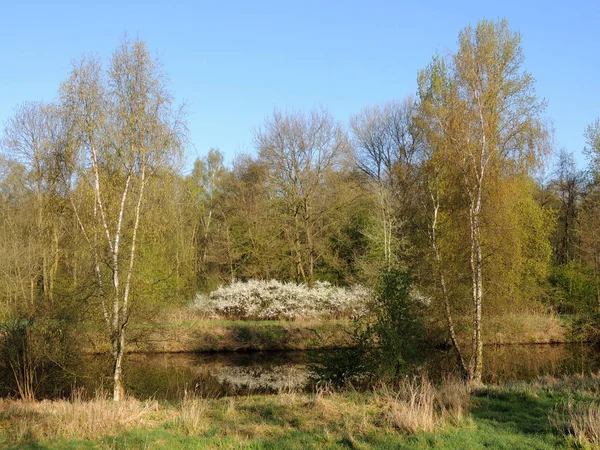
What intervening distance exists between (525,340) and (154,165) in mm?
21266

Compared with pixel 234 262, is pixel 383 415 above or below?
below

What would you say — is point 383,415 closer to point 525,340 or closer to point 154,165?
point 154,165

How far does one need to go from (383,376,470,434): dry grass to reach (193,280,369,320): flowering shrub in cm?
2031

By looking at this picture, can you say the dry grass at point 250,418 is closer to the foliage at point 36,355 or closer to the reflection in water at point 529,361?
the foliage at point 36,355

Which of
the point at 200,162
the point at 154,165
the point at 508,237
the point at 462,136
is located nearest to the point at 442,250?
the point at 508,237

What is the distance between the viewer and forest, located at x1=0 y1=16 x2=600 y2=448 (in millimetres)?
8703

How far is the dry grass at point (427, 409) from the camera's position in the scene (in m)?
7.42

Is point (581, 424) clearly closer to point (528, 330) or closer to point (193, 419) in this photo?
point (193, 419)

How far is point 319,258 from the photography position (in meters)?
34.3

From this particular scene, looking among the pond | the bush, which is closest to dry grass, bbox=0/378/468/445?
the bush

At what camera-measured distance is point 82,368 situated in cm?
1590

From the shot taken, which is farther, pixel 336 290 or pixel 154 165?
pixel 336 290

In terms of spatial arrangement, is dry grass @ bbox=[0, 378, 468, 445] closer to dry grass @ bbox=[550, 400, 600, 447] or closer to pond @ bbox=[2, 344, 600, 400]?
dry grass @ bbox=[550, 400, 600, 447]

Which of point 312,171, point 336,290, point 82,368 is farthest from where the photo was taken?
point 312,171
